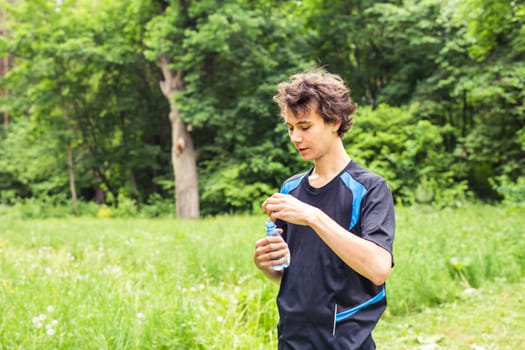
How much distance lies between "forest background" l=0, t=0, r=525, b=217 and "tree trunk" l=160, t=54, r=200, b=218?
0.17ft

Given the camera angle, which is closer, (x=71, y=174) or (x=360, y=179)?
(x=360, y=179)

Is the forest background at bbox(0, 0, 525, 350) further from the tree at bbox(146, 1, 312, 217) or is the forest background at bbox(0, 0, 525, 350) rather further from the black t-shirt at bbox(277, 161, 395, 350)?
the black t-shirt at bbox(277, 161, 395, 350)

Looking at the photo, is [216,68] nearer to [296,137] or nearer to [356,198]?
[296,137]

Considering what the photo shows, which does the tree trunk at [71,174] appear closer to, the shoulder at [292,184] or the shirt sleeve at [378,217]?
the shoulder at [292,184]

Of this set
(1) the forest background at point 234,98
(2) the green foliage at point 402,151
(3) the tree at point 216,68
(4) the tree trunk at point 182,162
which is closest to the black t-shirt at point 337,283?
(1) the forest background at point 234,98

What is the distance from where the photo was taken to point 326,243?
1.86m

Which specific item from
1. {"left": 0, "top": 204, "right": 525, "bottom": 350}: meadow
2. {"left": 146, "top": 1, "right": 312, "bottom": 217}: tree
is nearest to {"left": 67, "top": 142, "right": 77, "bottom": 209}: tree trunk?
{"left": 146, "top": 1, "right": 312, "bottom": 217}: tree

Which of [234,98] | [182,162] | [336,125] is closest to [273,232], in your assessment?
[336,125]

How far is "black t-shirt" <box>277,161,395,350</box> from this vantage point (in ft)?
6.36

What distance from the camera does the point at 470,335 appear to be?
4.65 metres

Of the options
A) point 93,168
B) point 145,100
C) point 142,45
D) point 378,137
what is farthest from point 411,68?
point 93,168

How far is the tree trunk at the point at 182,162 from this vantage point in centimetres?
1838

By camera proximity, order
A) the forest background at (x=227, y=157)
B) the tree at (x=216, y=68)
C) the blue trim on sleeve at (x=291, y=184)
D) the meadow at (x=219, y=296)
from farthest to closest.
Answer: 1. the tree at (x=216, y=68)
2. the forest background at (x=227, y=157)
3. the meadow at (x=219, y=296)
4. the blue trim on sleeve at (x=291, y=184)

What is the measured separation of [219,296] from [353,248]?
9.51 feet
